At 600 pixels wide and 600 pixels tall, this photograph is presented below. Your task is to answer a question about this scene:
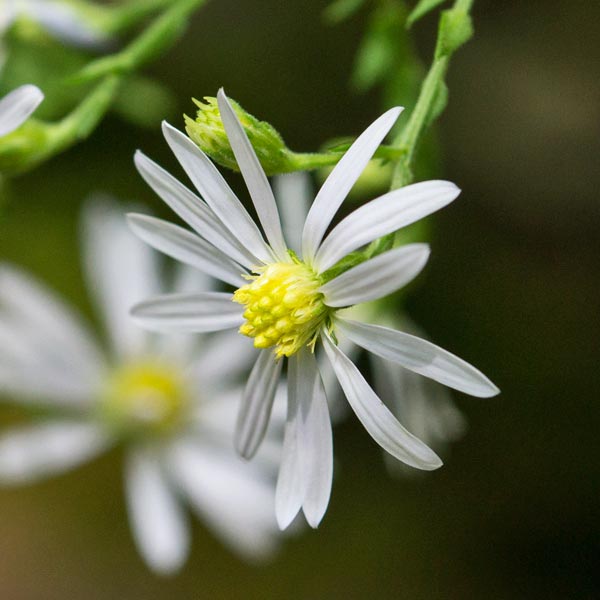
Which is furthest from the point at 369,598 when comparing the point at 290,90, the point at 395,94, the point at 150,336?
the point at 395,94

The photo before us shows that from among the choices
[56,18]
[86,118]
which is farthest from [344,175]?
[56,18]

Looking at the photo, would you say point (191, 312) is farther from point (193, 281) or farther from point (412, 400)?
point (193, 281)

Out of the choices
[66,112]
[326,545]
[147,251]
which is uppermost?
[66,112]

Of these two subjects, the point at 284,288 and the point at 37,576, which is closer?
the point at 284,288

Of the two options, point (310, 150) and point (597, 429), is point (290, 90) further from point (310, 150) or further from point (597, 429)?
point (597, 429)

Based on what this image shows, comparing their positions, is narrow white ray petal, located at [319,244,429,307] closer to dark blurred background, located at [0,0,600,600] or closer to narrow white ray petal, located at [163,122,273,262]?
narrow white ray petal, located at [163,122,273,262]

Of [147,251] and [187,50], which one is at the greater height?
[187,50]

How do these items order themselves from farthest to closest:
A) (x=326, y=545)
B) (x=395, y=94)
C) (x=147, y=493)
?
(x=326, y=545), (x=147, y=493), (x=395, y=94)

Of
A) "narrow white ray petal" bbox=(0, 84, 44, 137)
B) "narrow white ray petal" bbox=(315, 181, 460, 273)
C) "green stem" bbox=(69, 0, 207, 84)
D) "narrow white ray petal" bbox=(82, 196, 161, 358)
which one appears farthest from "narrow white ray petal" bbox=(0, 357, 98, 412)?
"narrow white ray petal" bbox=(315, 181, 460, 273)
